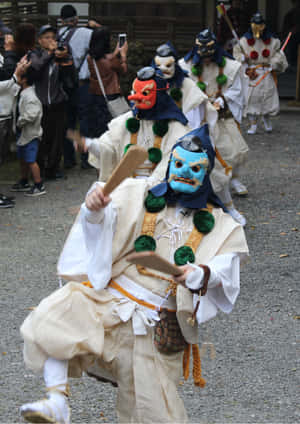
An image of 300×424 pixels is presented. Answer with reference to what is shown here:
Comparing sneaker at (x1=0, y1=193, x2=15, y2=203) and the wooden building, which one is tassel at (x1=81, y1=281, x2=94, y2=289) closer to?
sneaker at (x1=0, y1=193, x2=15, y2=203)

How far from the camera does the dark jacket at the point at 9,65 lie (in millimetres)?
7840

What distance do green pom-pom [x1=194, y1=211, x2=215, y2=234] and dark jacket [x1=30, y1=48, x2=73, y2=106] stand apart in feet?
18.3

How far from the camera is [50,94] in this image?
8961 millimetres

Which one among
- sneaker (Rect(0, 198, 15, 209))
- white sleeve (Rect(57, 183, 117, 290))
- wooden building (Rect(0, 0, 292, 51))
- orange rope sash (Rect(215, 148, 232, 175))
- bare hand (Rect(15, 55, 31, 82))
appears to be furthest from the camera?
wooden building (Rect(0, 0, 292, 51))

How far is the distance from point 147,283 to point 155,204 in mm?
373

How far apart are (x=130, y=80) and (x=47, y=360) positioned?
942 cm

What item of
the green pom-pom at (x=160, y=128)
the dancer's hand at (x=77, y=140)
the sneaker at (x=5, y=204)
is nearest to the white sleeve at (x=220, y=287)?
the dancer's hand at (x=77, y=140)

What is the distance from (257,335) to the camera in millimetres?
5129

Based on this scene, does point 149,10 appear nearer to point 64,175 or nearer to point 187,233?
point 64,175

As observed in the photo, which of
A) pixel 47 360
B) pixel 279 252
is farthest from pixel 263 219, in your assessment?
pixel 47 360

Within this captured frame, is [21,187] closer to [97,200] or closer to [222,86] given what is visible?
[222,86]

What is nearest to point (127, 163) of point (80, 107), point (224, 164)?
point (224, 164)

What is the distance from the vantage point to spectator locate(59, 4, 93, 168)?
31.8 ft

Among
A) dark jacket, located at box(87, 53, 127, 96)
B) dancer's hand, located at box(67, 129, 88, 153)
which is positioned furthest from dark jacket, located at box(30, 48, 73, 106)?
dancer's hand, located at box(67, 129, 88, 153)
